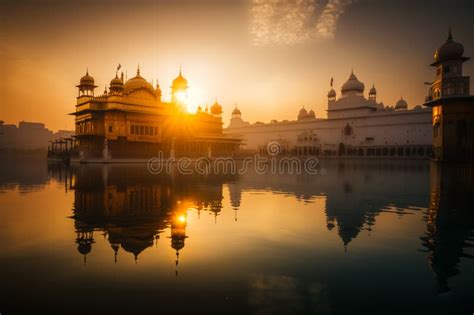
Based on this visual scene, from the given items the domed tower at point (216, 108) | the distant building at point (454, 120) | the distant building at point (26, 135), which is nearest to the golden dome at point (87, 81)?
the domed tower at point (216, 108)

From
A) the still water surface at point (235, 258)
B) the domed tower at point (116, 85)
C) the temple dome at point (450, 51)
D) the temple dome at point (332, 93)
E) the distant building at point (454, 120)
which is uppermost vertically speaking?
the temple dome at point (332, 93)

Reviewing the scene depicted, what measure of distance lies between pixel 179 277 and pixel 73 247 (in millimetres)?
2610

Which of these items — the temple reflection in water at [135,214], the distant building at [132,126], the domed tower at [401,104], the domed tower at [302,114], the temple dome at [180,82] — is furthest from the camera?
the domed tower at [302,114]

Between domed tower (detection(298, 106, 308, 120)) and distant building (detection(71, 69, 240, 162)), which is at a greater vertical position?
domed tower (detection(298, 106, 308, 120))

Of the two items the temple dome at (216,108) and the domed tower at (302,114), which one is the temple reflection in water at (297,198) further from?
the domed tower at (302,114)

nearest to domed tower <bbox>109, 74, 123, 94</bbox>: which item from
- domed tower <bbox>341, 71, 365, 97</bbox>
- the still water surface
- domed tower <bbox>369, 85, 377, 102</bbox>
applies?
the still water surface

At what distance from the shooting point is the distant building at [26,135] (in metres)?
123

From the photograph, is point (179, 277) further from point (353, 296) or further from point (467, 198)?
point (467, 198)

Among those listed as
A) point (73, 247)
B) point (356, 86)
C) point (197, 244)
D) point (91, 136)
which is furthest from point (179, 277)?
point (356, 86)

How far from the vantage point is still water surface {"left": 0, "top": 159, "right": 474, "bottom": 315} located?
370 cm

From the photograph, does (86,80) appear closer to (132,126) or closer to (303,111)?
(132,126)

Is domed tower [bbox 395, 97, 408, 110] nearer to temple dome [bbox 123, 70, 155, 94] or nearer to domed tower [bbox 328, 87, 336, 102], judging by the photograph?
domed tower [bbox 328, 87, 336, 102]

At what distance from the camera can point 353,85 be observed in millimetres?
76250

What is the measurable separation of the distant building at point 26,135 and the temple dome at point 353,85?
108 metres
